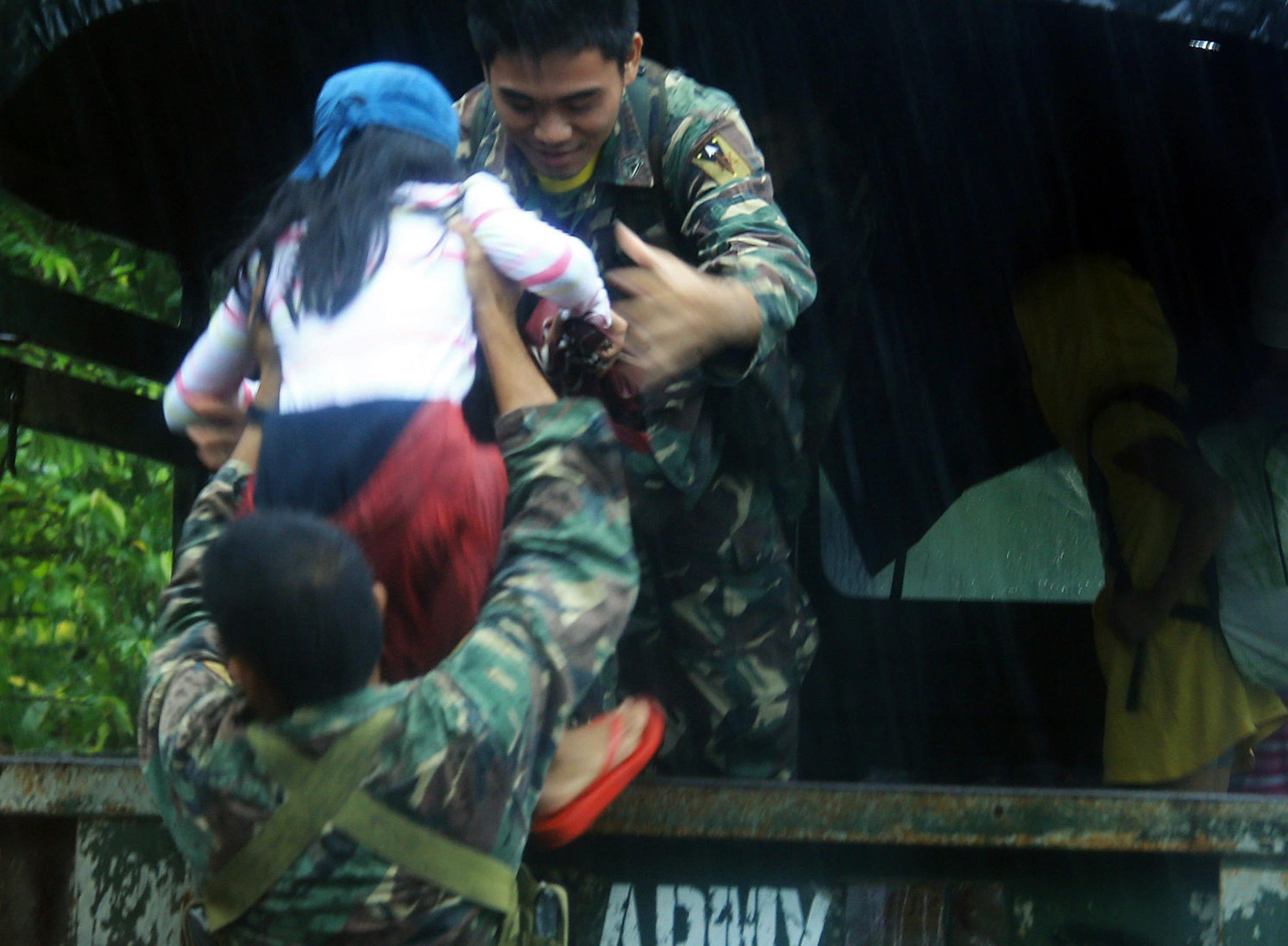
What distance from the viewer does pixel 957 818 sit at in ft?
5.67

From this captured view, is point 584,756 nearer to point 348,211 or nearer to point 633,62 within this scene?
point 348,211

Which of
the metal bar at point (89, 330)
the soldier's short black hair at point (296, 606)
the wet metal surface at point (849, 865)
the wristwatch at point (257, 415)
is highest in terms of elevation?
the metal bar at point (89, 330)

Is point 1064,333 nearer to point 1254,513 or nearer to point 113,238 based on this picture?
point 1254,513

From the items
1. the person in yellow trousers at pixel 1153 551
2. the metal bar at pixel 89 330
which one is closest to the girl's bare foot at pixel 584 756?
the person in yellow trousers at pixel 1153 551

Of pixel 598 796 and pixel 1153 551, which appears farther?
pixel 1153 551

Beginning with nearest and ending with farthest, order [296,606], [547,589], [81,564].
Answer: [296,606], [547,589], [81,564]

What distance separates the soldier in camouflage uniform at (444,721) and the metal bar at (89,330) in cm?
97

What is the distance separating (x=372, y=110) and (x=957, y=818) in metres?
1.15

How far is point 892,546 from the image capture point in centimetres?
335

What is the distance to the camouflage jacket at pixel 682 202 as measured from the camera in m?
2.10

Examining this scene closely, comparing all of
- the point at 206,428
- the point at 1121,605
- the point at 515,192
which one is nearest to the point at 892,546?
the point at 1121,605

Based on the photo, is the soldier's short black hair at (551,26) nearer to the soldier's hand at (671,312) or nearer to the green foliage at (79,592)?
the soldier's hand at (671,312)

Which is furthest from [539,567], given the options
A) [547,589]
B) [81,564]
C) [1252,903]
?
[81,564]

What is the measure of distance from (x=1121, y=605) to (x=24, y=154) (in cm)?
221
